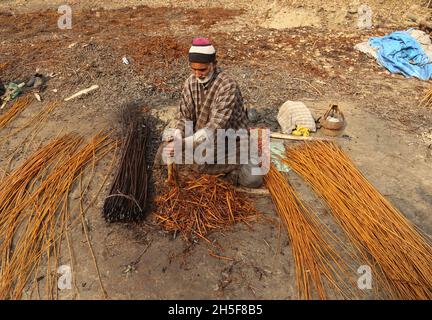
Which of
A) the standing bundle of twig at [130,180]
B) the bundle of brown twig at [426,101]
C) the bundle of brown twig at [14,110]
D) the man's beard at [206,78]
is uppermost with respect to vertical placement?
the man's beard at [206,78]

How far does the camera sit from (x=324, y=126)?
419cm

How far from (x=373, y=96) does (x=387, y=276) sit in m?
3.57

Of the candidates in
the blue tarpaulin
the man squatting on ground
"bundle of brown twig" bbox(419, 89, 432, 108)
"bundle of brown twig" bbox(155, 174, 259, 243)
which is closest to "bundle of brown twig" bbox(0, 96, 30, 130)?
the man squatting on ground

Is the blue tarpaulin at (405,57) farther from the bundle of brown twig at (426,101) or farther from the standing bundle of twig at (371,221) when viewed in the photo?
the standing bundle of twig at (371,221)

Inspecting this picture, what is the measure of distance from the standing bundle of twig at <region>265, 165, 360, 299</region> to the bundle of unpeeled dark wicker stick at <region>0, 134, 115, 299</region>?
189 centimetres

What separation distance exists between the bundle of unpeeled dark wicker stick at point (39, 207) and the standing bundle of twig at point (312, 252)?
1889mm

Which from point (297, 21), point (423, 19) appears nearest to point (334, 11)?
point (297, 21)

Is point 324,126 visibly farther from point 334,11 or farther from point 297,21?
point 334,11

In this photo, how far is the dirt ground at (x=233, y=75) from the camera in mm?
2535

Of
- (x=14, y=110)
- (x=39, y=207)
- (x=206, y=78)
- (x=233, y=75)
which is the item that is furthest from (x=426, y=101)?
(x=14, y=110)

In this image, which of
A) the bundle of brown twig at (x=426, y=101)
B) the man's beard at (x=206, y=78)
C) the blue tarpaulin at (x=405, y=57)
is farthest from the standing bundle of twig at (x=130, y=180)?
the blue tarpaulin at (x=405, y=57)

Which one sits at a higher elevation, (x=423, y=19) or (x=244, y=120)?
(x=244, y=120)

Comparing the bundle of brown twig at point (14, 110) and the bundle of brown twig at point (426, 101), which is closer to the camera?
the bundle of brown twig at point (14, 110)

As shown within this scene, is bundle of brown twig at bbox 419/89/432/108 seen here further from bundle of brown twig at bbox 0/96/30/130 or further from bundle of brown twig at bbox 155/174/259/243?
bundle of brown twig at bbox 0/96/30/130
